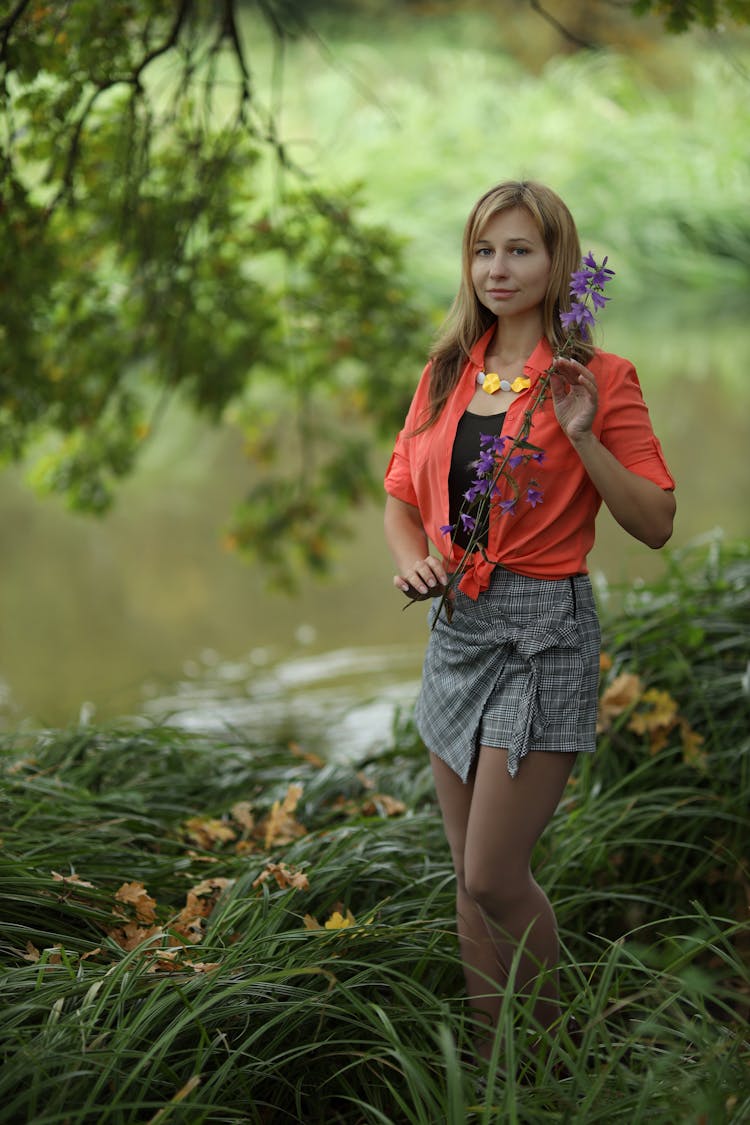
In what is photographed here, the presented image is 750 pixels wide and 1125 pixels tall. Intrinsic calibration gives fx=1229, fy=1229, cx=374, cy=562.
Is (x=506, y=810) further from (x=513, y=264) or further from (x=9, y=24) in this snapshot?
(x=9, y=24)

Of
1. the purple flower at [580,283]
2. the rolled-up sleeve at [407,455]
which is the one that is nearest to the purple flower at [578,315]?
the purple flower at [580,283]

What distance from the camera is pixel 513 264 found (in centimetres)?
214

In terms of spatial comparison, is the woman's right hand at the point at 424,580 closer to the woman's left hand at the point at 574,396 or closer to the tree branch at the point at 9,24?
the woman's left hand at the point at 574,396

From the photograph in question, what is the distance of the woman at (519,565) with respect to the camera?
2070 mm

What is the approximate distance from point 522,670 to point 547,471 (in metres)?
0.35

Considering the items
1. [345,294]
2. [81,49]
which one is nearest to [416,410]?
[81,49]

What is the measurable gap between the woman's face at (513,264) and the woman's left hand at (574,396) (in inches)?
8.5

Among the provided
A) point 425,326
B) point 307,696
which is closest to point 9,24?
point 425,326

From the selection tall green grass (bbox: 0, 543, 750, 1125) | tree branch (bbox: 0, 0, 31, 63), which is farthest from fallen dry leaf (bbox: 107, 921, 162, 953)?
tree branch (bbox: 0, 0, 31, 63)

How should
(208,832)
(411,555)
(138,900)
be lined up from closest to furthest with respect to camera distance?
(411,555) → (138,900) → (208,832)

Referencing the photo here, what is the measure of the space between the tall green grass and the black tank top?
28.7 inches

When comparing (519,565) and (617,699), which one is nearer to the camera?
(519,565)

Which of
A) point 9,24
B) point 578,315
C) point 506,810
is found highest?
point 9,24

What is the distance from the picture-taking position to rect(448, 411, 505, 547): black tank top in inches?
84.9
